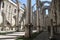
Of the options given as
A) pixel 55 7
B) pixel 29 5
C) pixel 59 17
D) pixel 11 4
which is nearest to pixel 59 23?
pixel 59 17

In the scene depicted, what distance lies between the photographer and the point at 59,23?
28.9 m

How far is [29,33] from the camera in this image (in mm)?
14508

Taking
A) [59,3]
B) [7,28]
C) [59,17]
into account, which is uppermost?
[59,3]

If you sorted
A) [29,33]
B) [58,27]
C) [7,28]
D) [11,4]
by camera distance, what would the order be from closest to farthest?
[29,33] → [58,27] → [7,28] → [11,4]

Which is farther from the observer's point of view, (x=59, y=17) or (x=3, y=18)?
(x=3, y=18)

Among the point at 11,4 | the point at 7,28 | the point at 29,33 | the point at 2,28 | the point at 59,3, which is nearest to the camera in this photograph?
the point at 29,33

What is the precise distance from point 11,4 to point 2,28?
632 inches

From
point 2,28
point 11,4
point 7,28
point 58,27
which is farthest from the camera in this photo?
point 11,4


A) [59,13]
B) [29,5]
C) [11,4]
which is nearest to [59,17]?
[59,13]

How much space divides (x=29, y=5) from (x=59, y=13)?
16.1 metres

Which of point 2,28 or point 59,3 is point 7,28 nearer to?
point 2,28

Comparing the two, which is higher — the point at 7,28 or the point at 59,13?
the point at 59,13

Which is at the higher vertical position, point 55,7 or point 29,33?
point 55,7

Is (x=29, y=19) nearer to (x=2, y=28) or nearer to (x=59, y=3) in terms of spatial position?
(x=59, y=3)
